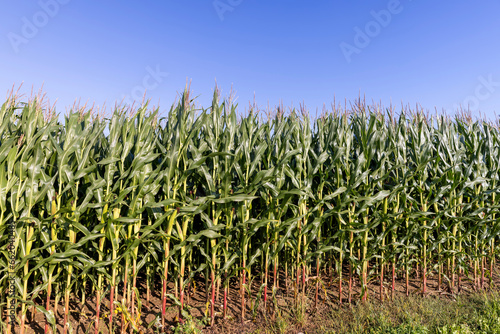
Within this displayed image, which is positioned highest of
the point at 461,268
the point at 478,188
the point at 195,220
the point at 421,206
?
the point at 478,188

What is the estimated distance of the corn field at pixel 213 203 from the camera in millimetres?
3604

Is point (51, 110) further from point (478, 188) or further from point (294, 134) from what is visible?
point (478, 188)

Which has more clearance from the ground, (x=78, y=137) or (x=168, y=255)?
(x=78, y=137)

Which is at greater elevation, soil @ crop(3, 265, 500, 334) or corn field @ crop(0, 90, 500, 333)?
corn field @ crop(0, 90, 500, 333)

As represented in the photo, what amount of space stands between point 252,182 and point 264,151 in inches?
20.7

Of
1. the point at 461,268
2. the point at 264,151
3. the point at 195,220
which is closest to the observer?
the point at 264,151

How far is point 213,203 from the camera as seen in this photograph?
13.1ft

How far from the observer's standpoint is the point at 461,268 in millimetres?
5422

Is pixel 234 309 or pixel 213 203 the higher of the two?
pixel 213 203

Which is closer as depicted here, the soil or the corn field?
the corn field

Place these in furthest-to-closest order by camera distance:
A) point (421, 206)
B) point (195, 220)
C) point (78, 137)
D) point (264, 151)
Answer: point (421, 206) < point (195, 220) < point (264, 151) < point (78, 137)

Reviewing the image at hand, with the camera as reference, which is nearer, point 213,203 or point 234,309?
point 213,203

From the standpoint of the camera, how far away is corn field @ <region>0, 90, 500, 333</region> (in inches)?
142

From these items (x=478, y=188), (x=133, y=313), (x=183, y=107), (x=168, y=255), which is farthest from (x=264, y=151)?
(x=478, y=188)
